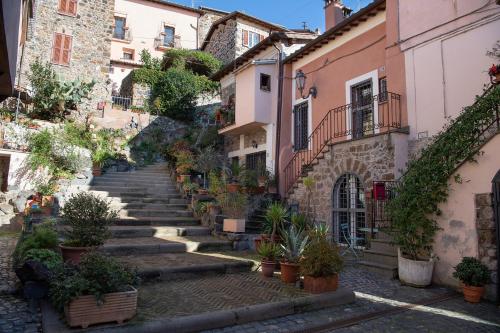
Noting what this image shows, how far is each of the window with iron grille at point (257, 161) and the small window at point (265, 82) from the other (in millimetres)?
2432

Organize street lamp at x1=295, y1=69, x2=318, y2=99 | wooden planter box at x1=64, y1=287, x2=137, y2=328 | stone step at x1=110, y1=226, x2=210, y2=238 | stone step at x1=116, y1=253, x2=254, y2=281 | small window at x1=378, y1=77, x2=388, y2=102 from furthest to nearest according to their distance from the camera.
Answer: street lamp at x1=295, y1=69, x2=318, y2=99 < small window at x1=378, y1=77, x2=388, y2=102 < stone step at x1=110, y1=226, x2=210, y2=238 < stone step at x1=116, y1=253, x2=254, y2=281 < wooden planter box at x1=64, y1=287, x2=137, y2=328

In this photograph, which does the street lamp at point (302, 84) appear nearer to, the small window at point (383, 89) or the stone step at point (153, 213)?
the small window at point (383, 89)

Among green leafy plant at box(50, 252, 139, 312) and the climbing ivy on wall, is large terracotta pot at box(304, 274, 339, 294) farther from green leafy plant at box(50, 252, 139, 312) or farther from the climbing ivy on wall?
green leafy plant at box(50, 252, 139, 312)

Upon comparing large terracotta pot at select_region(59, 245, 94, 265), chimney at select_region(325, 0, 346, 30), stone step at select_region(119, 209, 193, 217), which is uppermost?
chimney at select_region(325, 0, 346, 30)

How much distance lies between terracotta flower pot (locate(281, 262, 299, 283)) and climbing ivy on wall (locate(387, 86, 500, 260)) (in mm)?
2185

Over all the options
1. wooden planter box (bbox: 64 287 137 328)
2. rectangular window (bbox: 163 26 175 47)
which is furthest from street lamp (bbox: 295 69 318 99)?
rectangular window (bbox: 163 26 175 47)

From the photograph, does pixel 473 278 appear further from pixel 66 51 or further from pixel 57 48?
pixel 57 48

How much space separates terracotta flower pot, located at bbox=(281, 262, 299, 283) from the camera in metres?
6.14

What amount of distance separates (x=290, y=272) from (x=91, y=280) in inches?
127

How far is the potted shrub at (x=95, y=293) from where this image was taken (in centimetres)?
398

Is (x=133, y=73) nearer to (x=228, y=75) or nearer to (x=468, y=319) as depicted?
(x=228, y=75)

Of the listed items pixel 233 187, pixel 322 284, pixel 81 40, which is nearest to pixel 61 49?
pixel 81 40

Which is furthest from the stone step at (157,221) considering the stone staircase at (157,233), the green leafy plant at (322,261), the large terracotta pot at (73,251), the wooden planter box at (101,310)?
the wooden planter box at (101,310)

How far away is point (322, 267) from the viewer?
5566 mm
